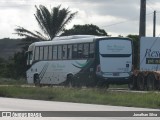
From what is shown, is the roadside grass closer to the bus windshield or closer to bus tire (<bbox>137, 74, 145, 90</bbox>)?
the bus windshield

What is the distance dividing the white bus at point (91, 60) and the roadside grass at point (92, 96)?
19.2 feet

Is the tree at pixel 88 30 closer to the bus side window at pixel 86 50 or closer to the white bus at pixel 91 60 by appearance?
the white bus at pixel 91 60

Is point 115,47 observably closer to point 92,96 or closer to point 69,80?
point 69,80

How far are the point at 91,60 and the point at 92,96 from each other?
1049 centimetres

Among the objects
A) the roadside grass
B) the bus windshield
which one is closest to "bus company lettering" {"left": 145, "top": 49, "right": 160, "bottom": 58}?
the bus windshield

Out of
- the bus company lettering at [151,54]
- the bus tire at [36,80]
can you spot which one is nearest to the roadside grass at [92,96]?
the bus tire at [36,80]

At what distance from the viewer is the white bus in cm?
3997

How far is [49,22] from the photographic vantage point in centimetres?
6556

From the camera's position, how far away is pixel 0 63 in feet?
295

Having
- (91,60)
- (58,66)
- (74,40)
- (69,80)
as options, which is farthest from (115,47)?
(58,66)

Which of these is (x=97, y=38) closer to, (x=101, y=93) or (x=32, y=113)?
(x=101, y=93)

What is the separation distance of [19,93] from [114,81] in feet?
27.2

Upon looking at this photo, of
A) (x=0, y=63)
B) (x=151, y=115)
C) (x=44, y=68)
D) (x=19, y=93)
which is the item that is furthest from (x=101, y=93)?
(x=0, y=63)

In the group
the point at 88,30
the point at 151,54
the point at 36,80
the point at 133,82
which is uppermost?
the point at 88,30
